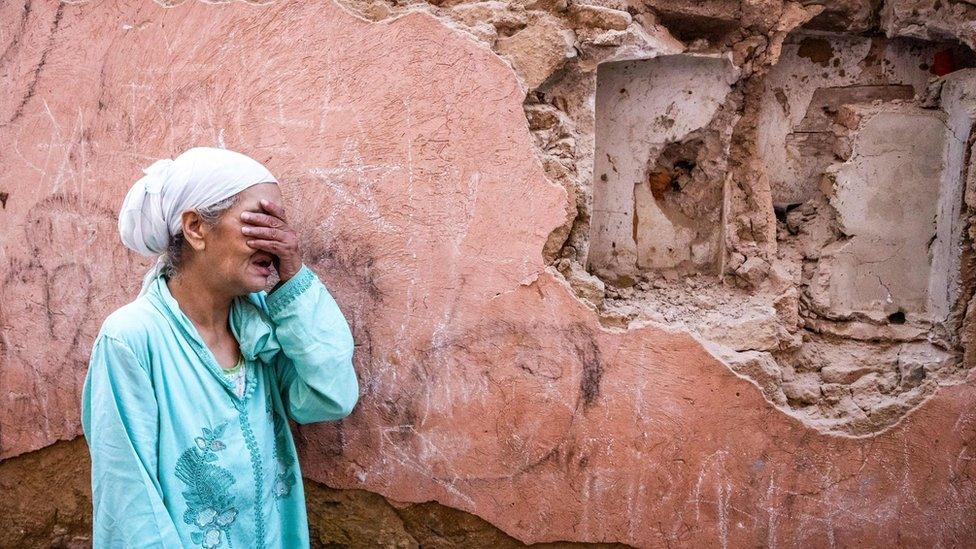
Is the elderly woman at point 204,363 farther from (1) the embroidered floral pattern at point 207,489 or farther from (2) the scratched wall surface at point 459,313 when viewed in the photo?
(2) the scratched wall surface at point 459,313

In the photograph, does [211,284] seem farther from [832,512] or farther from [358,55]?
[832,512]

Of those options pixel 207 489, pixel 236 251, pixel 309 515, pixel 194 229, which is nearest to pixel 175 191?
pixel 194 229

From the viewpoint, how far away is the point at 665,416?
2.34m

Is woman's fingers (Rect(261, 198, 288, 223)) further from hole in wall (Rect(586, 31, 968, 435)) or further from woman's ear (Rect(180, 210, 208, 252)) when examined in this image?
hole in wall (Rect(586, 31, 968, 435))

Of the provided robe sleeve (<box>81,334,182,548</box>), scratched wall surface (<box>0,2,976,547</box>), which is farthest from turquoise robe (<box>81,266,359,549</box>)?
scratched wall surface (<box>0,2,976,547</box>)

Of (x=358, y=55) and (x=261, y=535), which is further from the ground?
(x=358, y=55)

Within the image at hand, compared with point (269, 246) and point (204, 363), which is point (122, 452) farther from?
point (269, 246)

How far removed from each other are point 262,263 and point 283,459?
63 cm

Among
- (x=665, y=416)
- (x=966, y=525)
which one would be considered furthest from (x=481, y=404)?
(x=966, y=525)

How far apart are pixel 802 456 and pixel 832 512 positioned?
203 millimetres

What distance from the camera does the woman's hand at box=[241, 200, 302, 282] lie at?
6.47 feet

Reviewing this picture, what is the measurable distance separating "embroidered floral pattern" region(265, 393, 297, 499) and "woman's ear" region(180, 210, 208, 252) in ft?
1.91

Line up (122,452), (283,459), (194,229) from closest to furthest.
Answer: (122,452) < (194,229) < (283,459)

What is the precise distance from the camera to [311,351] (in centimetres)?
210
